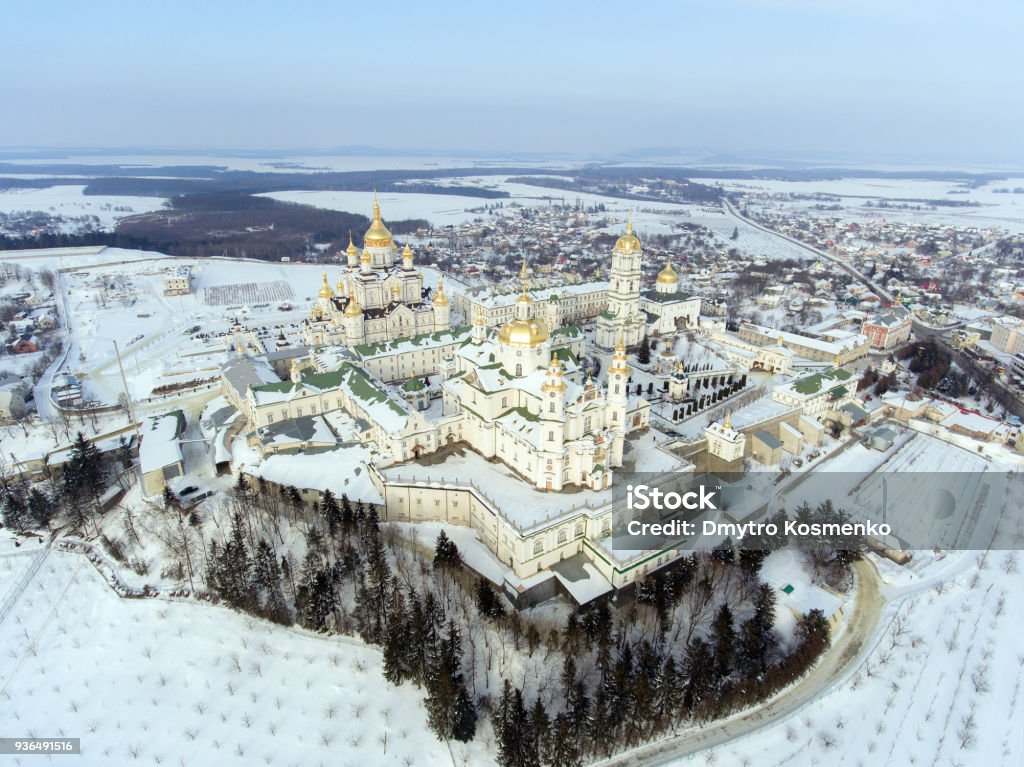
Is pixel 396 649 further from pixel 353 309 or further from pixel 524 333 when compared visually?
pixel 353 309

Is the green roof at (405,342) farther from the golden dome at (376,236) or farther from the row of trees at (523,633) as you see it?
the row of trees at (523,633)

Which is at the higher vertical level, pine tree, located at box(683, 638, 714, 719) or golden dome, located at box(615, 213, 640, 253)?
golden dome, located at box(615, 213, 640, 253)

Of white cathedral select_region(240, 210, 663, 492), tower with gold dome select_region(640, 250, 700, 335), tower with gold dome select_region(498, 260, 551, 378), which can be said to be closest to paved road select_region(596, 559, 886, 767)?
white cathedral select_region(240, 210, 663, 492)

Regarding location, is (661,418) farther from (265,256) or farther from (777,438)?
(265,256)

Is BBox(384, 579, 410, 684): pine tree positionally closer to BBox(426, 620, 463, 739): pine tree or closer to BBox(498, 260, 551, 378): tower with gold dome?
BBox(426, 620, 463, 739): pine tree

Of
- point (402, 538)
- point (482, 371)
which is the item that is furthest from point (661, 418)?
point (402, 538)

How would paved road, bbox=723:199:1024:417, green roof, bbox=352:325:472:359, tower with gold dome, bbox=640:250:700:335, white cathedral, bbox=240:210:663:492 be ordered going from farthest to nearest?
tower with gold dome, bbox=640:250:700:335 → paved road, bbox=723:199:1024:417 → green roof, bbox=352:325:472:359 → white cathedral, bbox=240:210:663:492
